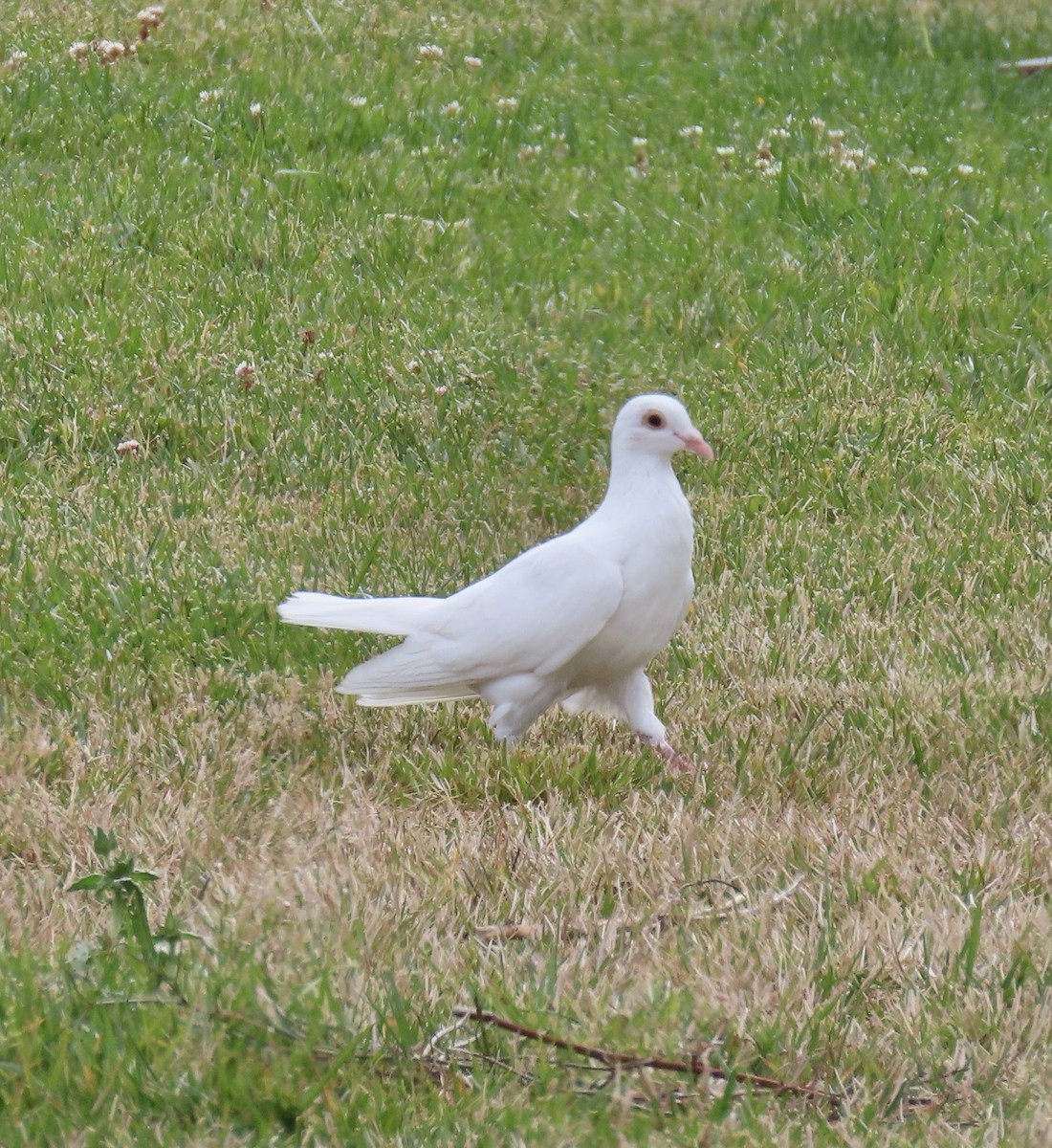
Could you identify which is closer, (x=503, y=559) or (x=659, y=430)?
(x=659, y=430)

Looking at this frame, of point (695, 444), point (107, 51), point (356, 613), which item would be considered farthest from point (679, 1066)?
point (107, 51)

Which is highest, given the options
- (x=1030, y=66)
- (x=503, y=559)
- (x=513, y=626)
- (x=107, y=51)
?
(x=107, y=51)

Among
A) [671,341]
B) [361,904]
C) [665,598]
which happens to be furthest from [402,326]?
[361,904]

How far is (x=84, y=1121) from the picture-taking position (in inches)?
104

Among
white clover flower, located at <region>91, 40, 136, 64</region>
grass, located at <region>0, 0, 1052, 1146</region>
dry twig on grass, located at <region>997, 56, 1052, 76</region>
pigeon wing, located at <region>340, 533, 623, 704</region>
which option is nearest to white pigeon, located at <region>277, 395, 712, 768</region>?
pigeon wing, located at <region>340, 533, 623, 704</region>

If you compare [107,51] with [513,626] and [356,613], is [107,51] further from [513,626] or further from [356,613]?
[513,626]

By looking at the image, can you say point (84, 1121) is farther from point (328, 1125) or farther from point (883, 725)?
point (883, 725)

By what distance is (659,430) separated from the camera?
432 centimetres

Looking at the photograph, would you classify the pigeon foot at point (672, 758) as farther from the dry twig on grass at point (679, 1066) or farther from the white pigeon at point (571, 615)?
the dry twig on grass at point (679, 1066)

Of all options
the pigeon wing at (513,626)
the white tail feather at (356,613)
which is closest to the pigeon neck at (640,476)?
the pigeon wing at (513,626)

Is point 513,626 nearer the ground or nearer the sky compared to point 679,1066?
nearer the sky

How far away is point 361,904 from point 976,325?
15.1 feet

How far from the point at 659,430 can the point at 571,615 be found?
538 millimetres

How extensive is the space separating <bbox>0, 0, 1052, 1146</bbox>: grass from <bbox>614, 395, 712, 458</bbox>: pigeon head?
701 mm
